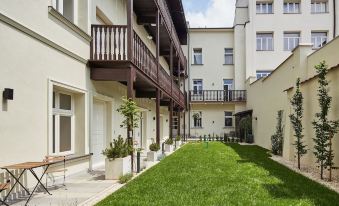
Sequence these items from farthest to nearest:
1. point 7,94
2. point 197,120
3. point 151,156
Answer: point 197,120
point 151,156
point 7,94

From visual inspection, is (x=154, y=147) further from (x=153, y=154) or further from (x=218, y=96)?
(x=218, y=96)

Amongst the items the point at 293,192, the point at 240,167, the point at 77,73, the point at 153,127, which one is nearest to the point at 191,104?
the point at 153,127

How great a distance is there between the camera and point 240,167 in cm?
1183

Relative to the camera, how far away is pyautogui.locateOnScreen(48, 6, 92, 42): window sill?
8.61 meters

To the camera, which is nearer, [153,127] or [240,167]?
[240,167]

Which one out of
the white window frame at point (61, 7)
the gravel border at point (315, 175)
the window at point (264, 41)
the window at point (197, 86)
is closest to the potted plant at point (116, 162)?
the white window frame at point (61, 7)

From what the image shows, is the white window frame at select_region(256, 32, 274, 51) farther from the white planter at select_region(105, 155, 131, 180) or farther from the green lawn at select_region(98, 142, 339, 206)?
the white planter at select_region(105, 155, 131, 180)

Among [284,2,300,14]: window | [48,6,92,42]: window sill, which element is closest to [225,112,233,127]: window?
[284,2,300,14]: window

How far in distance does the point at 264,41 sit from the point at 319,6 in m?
5.34

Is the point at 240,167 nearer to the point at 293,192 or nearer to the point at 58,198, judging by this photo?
the point at 293,192

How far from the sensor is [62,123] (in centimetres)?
980

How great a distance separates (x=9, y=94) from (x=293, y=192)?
559 centimetres

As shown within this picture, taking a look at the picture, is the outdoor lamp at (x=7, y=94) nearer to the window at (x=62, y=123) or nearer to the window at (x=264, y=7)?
the window at (x=62, y=123)

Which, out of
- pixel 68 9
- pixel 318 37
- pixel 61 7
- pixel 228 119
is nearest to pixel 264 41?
pixel 318 37
